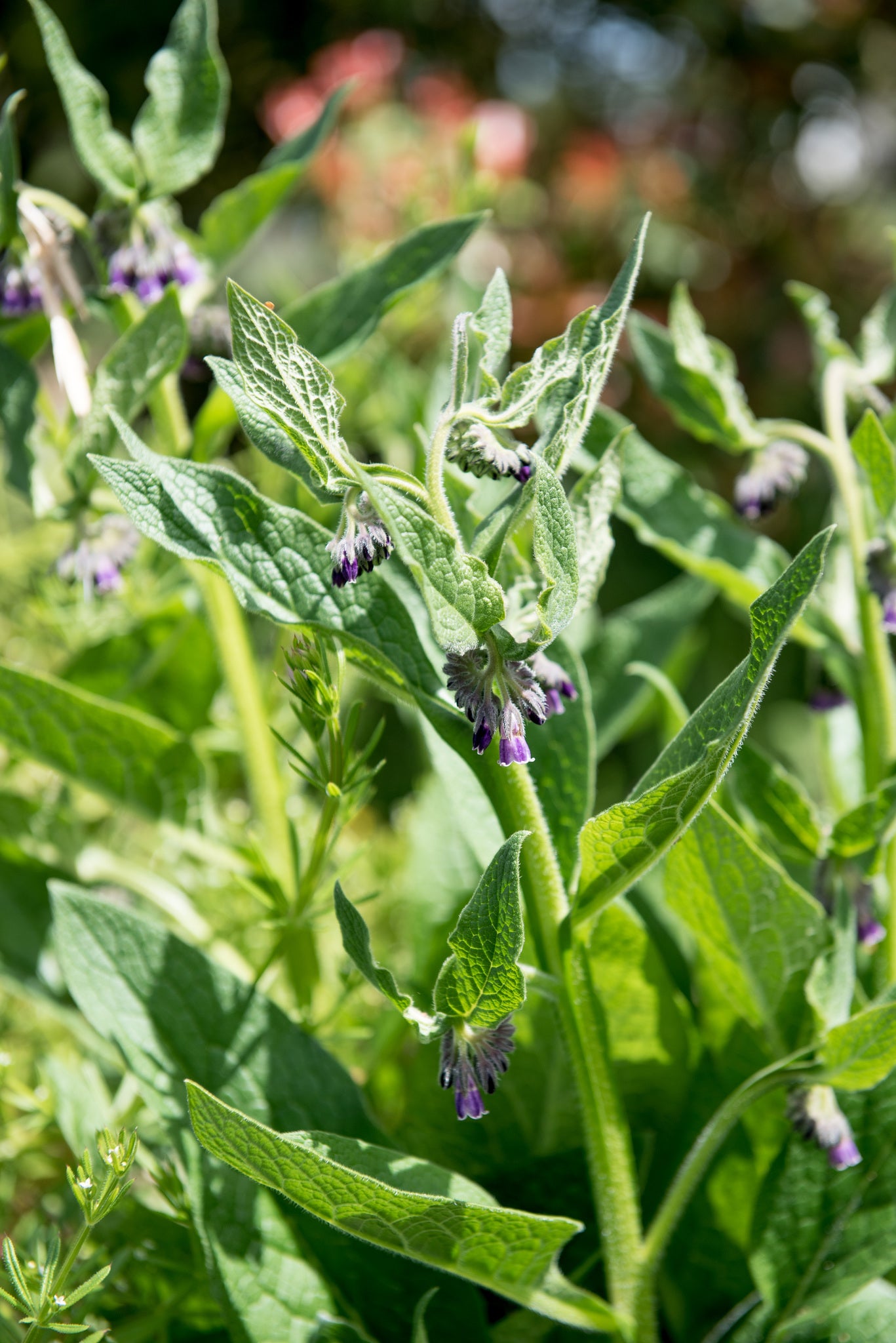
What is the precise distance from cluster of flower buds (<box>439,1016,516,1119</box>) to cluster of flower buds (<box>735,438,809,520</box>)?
0.26 metres

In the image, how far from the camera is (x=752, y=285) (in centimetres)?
171

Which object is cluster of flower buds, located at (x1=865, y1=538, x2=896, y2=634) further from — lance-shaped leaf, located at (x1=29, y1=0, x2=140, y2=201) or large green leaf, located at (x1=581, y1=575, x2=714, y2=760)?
lance-shaped leaf, located at (x1=29, y1=0, x2=140, y2=201)

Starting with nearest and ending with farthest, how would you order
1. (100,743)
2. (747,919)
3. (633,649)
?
1. (747,919)
2. (100,743)
3. (633,649)

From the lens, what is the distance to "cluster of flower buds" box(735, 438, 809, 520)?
1.65 feet

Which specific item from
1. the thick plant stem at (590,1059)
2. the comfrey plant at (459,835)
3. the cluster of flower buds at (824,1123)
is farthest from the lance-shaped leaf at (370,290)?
the cluster of flower buds at (824,1123)

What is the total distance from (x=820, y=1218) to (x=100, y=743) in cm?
34

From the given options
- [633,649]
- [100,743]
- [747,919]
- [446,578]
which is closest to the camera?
[446,578]

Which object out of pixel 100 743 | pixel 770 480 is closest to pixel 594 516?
pixel 770 480

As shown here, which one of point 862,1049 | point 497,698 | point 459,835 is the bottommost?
point 459,835

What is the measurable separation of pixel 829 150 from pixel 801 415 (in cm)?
74

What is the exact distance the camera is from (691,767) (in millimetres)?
322

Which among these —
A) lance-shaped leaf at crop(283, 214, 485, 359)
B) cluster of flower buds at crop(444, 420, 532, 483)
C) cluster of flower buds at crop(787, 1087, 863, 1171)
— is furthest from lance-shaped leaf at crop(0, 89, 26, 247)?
cluster of flower buds at crop(787, 1087, 863, 1171)

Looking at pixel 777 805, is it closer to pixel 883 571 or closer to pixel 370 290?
pixel 883 571

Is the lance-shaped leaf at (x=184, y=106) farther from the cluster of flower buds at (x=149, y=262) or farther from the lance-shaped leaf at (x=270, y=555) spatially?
the lance-shaped leaf at (x=270, y=555)
